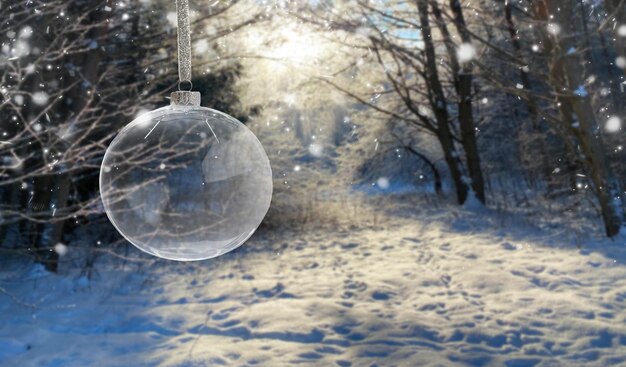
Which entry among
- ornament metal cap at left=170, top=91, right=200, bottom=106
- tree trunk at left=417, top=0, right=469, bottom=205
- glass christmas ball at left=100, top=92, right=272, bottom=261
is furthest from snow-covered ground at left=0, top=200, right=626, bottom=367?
tree trunk at left=417, top=0, right=469, bottom=205

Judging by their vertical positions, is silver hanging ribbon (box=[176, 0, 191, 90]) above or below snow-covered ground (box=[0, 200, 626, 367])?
above

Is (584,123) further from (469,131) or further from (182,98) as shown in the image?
(182,98)

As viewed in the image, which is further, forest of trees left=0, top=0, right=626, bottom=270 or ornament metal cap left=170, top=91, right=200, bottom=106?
forest of trees left=0, top=0, right=626, bottom=270

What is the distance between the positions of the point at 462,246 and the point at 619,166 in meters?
3.84

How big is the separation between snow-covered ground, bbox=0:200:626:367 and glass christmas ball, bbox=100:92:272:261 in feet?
10.2

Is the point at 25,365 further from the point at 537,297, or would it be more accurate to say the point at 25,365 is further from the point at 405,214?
the point at 405,214

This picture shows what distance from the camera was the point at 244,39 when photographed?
8562mm

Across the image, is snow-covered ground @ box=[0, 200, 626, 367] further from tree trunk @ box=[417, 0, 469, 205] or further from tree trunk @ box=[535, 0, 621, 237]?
tree trunk @ box=[417, 0, 469, 205]

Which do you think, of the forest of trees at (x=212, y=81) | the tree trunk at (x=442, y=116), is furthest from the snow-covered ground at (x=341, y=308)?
the tree trunk at (x=442, y=116)

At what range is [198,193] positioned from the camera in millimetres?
1572

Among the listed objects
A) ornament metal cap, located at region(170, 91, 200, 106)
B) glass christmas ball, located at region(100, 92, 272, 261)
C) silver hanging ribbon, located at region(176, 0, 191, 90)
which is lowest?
glass christmas ball, located at region(100, 92, 272, 261)

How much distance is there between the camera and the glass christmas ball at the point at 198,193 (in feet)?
4.93

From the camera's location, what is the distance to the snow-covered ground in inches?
180

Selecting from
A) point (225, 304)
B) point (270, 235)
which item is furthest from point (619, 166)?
point (225, 304)
